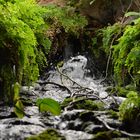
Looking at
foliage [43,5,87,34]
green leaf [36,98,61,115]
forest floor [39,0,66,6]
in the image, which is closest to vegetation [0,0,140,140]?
green leaf [36,98,61,115]

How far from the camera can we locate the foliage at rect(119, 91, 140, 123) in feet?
12.2

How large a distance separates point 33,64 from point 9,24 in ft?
2.50

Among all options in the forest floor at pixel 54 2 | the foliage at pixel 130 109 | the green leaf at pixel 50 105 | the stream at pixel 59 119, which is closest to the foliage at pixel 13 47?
the stream at pixel 59 119

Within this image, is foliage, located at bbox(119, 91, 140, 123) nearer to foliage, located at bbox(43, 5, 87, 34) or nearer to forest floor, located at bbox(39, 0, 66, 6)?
foliage, located at bbox(43, 5, 87, 34)

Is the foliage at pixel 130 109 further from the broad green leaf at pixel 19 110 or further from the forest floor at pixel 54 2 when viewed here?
the forest floor at pixel 54 2

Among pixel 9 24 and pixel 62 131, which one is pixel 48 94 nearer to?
pixel 9 24

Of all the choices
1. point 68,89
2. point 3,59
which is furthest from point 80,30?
point 3,59

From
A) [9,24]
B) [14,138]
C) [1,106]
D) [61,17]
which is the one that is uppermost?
[61,17]

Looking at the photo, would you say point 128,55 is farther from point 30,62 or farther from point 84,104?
point 30,62

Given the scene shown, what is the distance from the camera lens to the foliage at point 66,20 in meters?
6.95

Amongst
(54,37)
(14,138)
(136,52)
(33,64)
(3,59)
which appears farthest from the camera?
(54,37)

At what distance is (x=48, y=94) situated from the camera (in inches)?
214

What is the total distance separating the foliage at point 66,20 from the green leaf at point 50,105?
285 cm

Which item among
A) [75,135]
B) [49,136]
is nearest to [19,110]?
[49,136]
